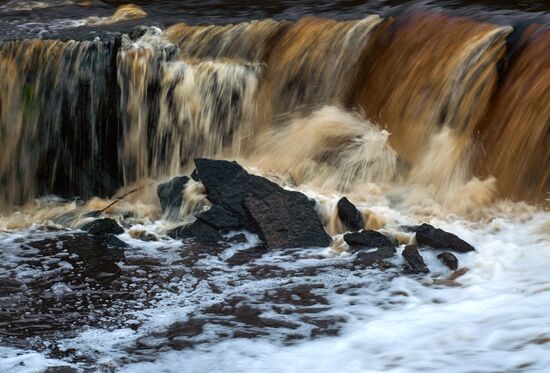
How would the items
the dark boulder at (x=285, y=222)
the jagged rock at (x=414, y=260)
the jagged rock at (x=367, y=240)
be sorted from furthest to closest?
the dark boulder at (x=285, y=222) < the jagged rock at (x=367, y=240) < the jagged rock at (x=414, y=260)

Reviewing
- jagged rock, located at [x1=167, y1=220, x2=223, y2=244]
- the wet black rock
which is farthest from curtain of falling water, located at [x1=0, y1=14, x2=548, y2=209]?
the wet black rock

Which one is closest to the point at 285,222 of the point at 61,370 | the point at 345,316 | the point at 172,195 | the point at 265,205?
the point at 265,205

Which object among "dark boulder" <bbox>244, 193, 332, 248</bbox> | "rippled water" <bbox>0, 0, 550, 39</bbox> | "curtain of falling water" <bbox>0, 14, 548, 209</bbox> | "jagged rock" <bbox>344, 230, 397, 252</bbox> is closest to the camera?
"jagged rock" <bbox>344, 230, 397, 252</bbox>

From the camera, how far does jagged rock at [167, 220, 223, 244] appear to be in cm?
810

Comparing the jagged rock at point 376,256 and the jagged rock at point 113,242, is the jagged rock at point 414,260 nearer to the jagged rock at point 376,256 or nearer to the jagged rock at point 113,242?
the jagged rock at point 376,256

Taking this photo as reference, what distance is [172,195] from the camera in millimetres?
8922

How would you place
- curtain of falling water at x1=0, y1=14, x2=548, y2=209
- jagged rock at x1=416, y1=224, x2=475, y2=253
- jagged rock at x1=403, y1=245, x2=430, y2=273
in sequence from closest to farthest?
jagged rock at x1=403, y1=245, x2=430, y2=273
jagged rock at x1=416, y1=224, x2=475, y2=253
curtain of falling water at x1=0, y1=14, x2=548, y2=209

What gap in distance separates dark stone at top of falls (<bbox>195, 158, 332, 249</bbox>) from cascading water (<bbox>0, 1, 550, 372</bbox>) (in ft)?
0.36

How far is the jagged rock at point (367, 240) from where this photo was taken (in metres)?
7.65

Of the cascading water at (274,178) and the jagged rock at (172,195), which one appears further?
the jagged rock at (172,195)

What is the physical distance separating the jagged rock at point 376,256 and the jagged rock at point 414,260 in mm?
146

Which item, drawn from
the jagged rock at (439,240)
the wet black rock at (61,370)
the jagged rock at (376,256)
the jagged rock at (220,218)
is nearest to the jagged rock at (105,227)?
the jagged rock at (220,218)

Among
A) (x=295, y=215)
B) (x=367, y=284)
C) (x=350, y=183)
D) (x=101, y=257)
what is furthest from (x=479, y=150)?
(x=101, y=257)

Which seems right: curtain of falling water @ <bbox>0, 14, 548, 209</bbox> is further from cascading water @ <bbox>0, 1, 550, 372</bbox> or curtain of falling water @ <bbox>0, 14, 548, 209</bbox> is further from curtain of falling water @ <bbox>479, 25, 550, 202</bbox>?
curtain of falling water @ <bbox>479, 25, 550, 202</bbox>
